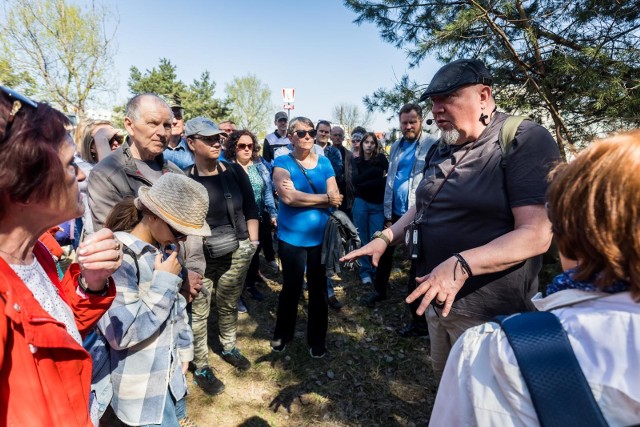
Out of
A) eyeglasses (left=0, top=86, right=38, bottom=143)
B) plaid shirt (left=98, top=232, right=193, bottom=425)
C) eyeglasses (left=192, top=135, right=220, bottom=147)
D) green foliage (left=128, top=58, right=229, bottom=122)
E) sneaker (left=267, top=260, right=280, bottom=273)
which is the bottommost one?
sneaker (left=267, top=260, right=280, bottom=273)

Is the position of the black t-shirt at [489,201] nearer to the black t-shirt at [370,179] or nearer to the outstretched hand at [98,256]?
the outstretched hand at [98,256]

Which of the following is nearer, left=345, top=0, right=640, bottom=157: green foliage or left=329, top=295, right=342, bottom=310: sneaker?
left=345, top=0, right=640, bottom=157: green foliage

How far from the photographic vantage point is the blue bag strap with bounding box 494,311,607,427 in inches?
27.2

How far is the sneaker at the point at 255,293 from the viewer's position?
483 centimetres

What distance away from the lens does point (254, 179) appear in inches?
191

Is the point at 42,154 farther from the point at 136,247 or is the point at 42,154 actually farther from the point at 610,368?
the point at 610,368

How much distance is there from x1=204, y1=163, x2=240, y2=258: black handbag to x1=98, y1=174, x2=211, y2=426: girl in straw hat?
1138mm

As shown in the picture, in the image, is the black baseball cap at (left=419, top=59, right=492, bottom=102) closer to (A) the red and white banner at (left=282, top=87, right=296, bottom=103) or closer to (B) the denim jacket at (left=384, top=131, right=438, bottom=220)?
(B) the denim jacket at (left=384, top=131, right=438, bottom=220)

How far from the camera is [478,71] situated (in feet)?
6.13

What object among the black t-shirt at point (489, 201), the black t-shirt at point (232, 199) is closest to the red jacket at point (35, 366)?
the black t-shirt at point (489, 201)

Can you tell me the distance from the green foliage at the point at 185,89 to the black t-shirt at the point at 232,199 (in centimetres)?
3071

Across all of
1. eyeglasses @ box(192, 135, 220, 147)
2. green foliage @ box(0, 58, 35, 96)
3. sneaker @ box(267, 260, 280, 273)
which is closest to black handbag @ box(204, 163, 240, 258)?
eyeglasses @ box(192, 135, 220, 147)

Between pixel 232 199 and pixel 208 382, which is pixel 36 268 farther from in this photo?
pixel 208 382

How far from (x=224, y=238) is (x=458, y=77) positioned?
2.20 m
